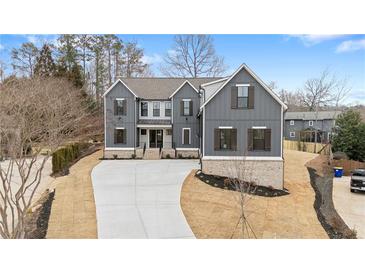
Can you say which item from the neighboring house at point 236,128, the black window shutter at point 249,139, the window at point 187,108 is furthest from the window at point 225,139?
the window at point 187,108

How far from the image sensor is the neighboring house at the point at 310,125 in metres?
6.91

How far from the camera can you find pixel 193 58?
5812mm

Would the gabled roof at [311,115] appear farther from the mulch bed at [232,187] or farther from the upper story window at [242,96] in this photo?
the mulch bed at [232,187]

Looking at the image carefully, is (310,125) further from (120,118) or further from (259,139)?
(120,118)

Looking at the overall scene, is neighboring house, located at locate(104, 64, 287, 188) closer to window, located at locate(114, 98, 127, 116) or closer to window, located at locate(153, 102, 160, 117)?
window, located at locate(114, 98, 127, 116)

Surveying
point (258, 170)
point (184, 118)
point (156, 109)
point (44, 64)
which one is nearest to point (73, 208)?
point (44, 64)

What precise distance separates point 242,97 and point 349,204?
343cm

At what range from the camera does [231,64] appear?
585 centimetres

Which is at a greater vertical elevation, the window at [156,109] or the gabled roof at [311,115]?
the window at [156,109]

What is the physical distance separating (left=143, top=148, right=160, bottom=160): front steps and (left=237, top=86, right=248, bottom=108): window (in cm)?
341

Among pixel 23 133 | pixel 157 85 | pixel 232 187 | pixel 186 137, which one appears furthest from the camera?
pixel 186 137

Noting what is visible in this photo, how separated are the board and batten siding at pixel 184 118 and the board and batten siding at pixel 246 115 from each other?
2.78 meters

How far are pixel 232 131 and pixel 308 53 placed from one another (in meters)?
2.44
